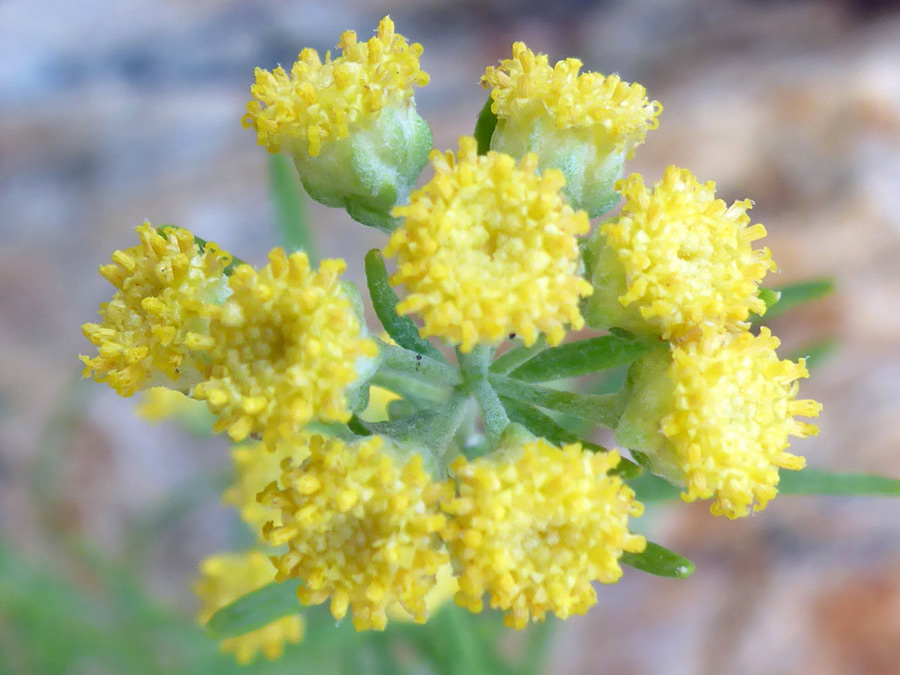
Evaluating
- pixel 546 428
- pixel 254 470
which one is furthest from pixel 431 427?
pixel 254 470

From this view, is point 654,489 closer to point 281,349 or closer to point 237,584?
point 281,349

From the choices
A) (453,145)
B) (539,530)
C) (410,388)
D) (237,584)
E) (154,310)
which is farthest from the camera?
(453,145)

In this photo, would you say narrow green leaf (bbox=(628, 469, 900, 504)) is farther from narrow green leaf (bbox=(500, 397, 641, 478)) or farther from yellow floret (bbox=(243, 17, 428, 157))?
yellow floret (bbox=(243, 17, 428, 157))

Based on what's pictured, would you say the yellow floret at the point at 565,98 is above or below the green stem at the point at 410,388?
above

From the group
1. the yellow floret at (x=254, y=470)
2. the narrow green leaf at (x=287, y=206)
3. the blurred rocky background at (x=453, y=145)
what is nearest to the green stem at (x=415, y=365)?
the yellow floret at (x=254, y=470)

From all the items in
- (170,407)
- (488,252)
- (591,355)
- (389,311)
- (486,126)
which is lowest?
(591,355)

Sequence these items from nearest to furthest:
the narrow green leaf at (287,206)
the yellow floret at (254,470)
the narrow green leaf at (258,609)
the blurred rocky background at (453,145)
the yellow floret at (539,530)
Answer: the yellow floret at (539,530) < the narrow green leaf at (258,609) < the yellow floret at (254,470) < the narrow green leaf at (287,206) < the blurred rocky background at (453,145)

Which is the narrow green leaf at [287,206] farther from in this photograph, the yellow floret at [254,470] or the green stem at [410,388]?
the green stem at [410,388]
